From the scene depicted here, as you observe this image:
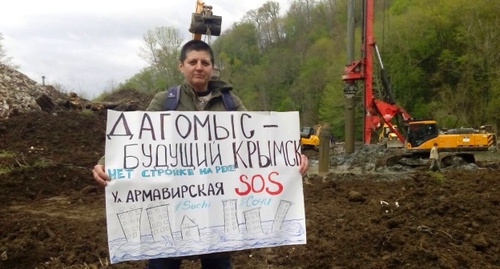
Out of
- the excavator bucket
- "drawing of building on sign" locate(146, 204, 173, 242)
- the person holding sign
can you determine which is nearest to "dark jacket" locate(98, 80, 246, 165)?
the person holding sign

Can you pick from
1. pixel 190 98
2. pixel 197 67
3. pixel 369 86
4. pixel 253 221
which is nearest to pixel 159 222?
pixel 253 221

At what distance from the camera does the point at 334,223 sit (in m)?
6.54

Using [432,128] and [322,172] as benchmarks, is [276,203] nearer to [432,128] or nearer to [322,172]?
[322,172]

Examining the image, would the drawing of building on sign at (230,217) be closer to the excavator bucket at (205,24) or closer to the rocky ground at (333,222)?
the rocky ground at (333,222)

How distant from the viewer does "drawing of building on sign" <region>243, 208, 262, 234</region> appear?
2.93m

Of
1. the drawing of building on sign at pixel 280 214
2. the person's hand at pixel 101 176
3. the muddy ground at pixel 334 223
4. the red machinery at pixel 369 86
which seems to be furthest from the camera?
the red machinery at pixel 369 86

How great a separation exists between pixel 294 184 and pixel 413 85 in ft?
142

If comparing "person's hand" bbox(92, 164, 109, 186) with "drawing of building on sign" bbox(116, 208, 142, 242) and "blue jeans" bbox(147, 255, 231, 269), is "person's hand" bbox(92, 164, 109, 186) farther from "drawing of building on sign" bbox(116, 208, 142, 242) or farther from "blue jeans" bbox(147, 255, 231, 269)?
"blue jeans" bbox(147, 255, 231, 269)

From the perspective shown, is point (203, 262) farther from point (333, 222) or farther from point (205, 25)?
point (205, 25)

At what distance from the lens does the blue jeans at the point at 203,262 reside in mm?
2777

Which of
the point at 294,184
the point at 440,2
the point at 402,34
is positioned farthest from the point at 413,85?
the point at 294,184

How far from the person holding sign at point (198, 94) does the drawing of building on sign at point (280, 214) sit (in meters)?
0.31

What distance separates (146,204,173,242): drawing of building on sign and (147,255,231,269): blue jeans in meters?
0.12

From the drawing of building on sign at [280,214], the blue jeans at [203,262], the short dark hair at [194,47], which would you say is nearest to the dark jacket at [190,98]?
the short dark hair at [194,47]
